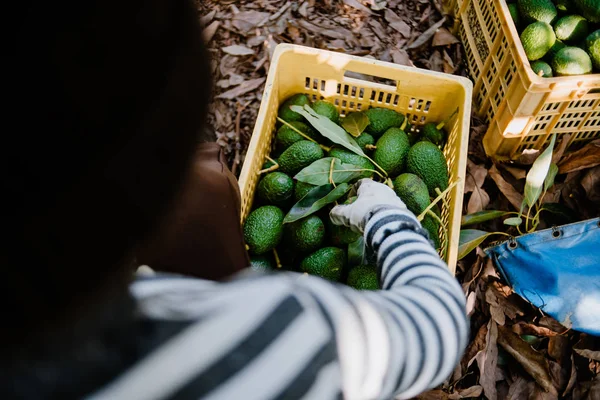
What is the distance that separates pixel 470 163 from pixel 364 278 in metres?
0.82

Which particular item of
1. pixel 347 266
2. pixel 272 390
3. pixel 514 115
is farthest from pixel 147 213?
pixel 514 115

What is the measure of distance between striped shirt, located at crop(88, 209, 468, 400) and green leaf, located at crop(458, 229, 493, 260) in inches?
35.1

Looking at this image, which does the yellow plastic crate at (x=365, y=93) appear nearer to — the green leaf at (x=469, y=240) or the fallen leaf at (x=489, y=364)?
the green leaf at (x=469, y=240)

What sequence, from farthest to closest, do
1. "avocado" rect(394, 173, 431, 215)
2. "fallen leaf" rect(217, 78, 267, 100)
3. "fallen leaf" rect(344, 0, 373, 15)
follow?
"fallen leaf" rect(344, 0, 373, 15), "fallen leaf" rect(217, 78, 267, 100), "avocado" rect(394, 173, 431, 215)

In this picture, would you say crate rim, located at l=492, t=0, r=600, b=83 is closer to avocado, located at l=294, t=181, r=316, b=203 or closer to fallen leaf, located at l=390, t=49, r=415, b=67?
fallen leaf, located at l=390, t=49, r=415, b=67

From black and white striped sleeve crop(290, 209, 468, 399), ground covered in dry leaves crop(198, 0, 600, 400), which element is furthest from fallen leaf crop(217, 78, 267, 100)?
black and white striped sleeve crop(290, 209, 468, 399)

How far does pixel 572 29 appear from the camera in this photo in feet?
5.37

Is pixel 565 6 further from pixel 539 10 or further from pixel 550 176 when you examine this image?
pixel 550 176

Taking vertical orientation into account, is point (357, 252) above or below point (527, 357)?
above

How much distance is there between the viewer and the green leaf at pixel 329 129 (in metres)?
1.46

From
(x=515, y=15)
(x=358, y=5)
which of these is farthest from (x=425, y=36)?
(x=515, y=15)

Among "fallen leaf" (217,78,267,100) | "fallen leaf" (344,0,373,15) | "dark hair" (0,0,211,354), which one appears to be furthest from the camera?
"fallen leaf" (344,0,373,15)

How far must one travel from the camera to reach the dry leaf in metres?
2.11

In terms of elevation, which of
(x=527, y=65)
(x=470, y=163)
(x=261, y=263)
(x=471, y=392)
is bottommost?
(x=471, y=392)
